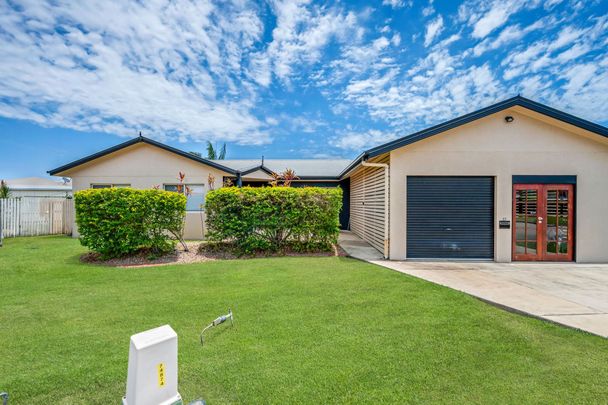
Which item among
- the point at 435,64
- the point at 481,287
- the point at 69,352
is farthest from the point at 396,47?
the point at 69,352

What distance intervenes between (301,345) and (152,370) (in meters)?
1.76

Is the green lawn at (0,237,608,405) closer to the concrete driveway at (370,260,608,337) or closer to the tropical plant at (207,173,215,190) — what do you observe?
the concrete driveway at (370,260,608,337)

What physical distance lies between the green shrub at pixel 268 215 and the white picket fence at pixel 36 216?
31.1 ft

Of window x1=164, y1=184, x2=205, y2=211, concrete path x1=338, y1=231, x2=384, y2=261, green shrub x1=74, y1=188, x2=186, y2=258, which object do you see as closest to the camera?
green shrub x1=74, y1=188, x2=186, y2=258

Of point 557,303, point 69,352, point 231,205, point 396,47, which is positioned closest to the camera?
point 69,352

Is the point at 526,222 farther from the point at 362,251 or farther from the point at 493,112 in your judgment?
the point at 362,251

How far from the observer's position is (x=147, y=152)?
1209cm

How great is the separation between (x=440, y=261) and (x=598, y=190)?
478cm

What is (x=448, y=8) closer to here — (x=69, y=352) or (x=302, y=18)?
(x=302, y=18)

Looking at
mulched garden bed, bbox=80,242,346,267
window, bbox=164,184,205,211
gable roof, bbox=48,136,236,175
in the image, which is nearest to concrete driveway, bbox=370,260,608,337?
mulched garden bed, bbox=80,242,346,267

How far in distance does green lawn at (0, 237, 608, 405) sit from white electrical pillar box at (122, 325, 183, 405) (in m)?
0.61

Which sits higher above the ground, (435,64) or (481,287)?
(435,64)

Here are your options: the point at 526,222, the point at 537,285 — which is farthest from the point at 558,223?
the point at 537,285

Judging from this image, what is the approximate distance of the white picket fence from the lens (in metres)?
12.1
